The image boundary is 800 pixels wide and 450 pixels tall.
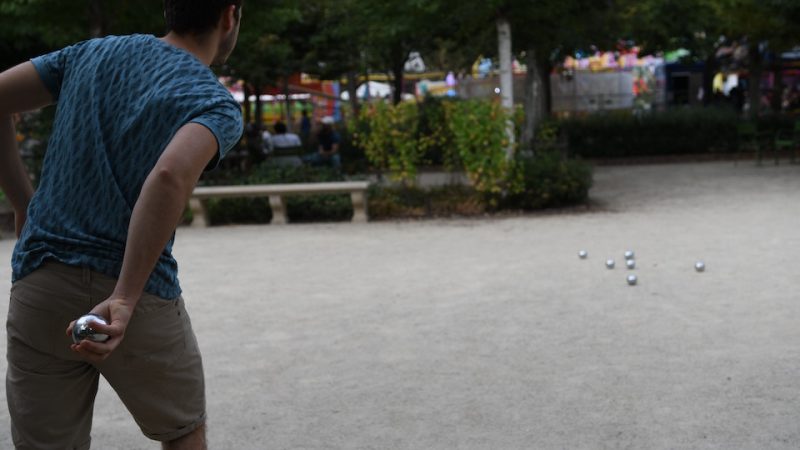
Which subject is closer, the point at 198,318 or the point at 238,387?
the point at 238,387

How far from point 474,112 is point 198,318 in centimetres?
721

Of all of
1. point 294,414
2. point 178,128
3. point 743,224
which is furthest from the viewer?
point 743,224

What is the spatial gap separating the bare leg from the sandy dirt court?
218 centimetres

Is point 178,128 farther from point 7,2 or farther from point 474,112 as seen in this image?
point 7,2

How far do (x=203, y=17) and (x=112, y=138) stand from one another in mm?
358

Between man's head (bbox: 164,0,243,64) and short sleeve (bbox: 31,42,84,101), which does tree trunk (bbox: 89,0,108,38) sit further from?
man's head (bbox: 164,0,243,64)

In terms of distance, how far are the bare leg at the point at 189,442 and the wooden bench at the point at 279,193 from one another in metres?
11.4

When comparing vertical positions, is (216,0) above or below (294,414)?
above

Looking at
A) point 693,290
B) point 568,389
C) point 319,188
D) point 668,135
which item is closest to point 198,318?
point 568,389

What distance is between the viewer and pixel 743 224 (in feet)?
41.1

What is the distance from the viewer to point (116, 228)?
2.45 m

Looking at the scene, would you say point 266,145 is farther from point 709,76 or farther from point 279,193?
point 709,76

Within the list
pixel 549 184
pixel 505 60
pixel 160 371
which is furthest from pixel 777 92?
pixel 160 371

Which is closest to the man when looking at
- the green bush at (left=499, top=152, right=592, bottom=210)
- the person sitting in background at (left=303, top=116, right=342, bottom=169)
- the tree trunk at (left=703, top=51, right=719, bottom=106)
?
the green bush at (left=499, top=152, right=592, bottom=210)
